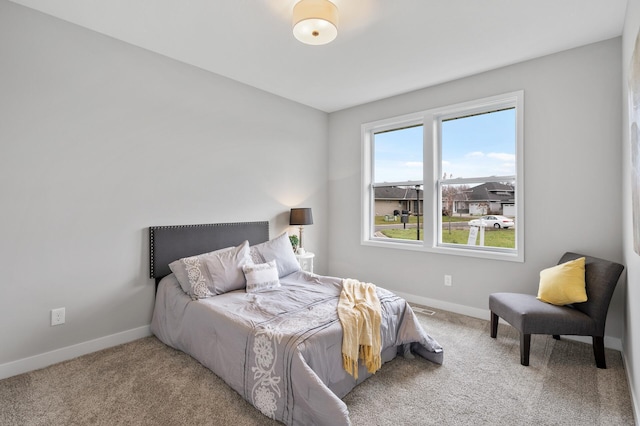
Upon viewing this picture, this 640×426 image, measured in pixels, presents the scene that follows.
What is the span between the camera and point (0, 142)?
222cm

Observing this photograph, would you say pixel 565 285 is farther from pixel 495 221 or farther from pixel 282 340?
pixel 282 340

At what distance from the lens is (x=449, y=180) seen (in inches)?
149

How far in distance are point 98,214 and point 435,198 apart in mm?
3475

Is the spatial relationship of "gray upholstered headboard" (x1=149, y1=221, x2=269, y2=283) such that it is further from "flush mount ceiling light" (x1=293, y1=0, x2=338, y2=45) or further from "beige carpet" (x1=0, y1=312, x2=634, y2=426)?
"flush mount ceiling light" (x1=293, y1=0, x2=338, y2=45)

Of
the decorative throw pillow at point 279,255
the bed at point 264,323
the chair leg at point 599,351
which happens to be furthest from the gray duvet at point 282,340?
the chair leg at point 599,351

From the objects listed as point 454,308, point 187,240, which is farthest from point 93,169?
point 454,308

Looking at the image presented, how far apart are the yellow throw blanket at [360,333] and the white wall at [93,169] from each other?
192 centimetres

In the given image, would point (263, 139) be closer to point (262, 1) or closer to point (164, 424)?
point (262, 1)

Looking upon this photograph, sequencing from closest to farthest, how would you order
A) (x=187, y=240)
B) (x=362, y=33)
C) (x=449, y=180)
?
(x=362, y=33) → (x=187, y=240) → (x=449, y=180)

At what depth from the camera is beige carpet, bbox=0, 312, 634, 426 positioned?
185cm

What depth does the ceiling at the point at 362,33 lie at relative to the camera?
2283mm

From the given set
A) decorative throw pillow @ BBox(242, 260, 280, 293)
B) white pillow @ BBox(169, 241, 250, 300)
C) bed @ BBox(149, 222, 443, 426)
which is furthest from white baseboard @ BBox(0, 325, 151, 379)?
decorative throw pillow @ BBox(242, 260, 280, 293)

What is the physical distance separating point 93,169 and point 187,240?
3.27 feet

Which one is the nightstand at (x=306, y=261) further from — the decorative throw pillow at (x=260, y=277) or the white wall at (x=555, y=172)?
the white wall at (x=555, y=172)
